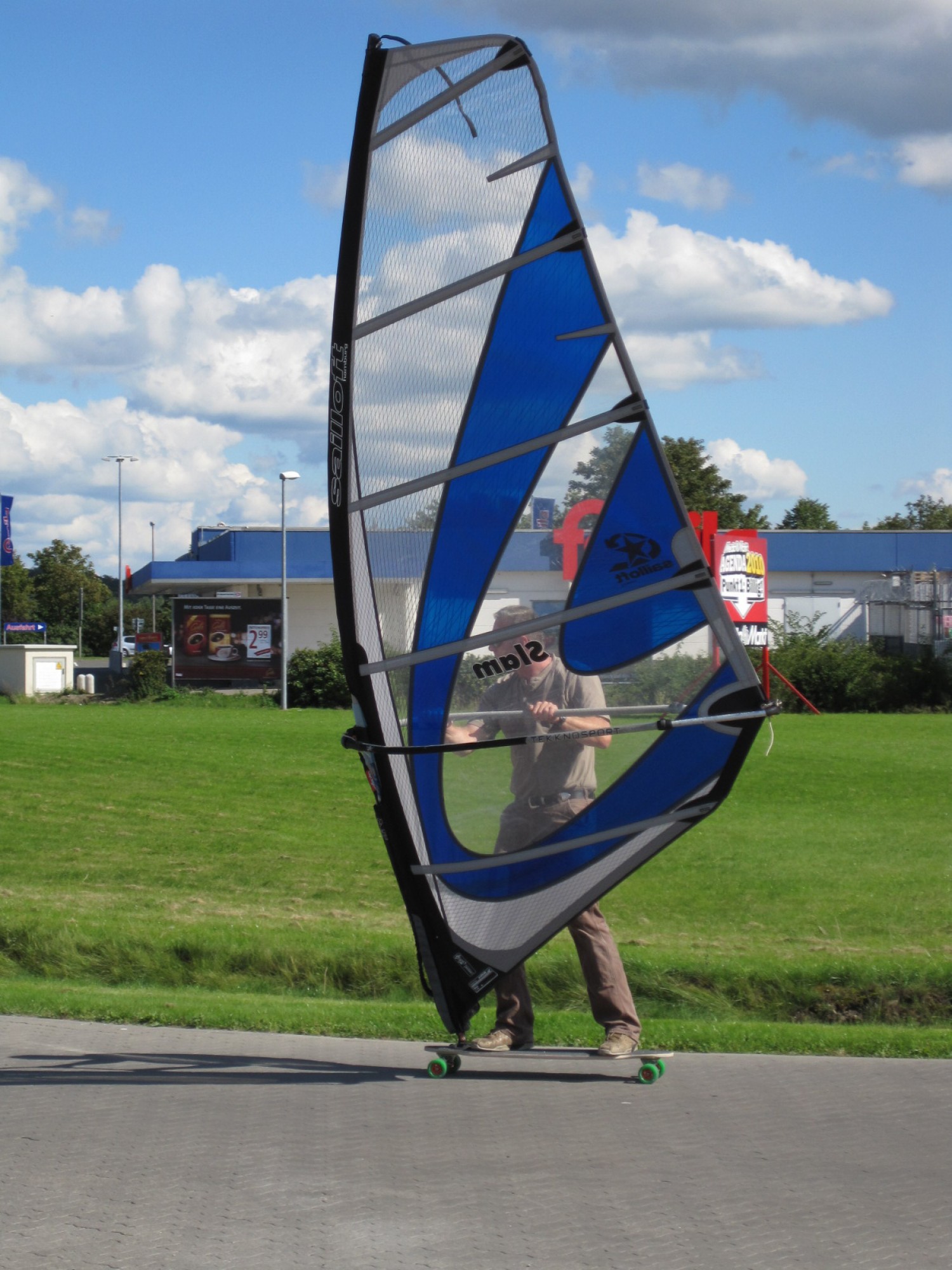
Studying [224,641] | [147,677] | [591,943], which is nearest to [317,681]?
[147,677]

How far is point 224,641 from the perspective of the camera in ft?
141

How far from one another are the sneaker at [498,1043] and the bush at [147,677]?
1394 inches

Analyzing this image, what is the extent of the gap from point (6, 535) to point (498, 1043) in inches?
1763

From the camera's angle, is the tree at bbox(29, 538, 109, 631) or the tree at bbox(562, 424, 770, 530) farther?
the tree at bbox(29, 538, 109, 631)

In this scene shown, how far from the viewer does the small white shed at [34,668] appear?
132 feet

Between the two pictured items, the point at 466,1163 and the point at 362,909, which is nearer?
the point at 466,1163

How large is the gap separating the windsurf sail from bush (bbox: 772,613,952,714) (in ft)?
106

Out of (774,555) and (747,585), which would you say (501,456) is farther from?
(774,555)

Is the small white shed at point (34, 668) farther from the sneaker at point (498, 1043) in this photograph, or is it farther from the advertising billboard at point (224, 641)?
the sneaker at point (498, 1043)

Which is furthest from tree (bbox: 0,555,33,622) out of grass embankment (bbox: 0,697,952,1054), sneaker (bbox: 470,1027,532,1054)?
sneaker (bbox: 470,1027,532,1054)

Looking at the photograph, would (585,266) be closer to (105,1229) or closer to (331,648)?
(105,1229)

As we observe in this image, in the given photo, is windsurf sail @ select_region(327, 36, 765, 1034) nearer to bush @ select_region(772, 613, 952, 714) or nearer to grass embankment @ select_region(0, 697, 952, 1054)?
grass embankment @ select_region(0, 697, 952, 1054)

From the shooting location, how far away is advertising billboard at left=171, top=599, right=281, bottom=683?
42.8 meters

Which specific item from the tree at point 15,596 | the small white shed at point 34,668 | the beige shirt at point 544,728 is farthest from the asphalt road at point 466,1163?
the tree at point 15,596
